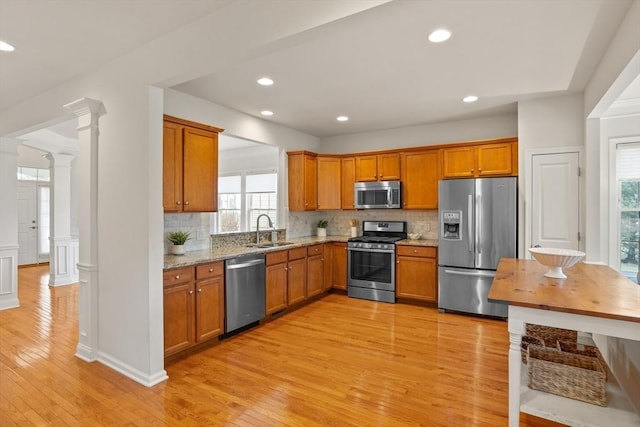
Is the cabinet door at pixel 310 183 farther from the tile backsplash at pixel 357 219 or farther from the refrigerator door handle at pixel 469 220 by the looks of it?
the refrigerator door handle at pixel 469 220

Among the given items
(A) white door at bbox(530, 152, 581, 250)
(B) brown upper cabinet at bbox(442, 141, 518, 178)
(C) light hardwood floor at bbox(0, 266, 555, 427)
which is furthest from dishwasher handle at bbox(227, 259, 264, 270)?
(A) white door at bbox(530, 152, 581, 250)

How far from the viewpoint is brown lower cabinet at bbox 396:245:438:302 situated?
4.71 metres

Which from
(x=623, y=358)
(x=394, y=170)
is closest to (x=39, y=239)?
(x=394, y=170)

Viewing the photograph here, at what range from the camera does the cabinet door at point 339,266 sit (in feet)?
17.7

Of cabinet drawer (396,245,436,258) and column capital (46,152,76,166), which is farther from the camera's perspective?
column capital (46,152,76,166)

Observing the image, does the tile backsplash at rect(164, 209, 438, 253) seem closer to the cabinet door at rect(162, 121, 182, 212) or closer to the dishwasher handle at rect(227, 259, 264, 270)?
the cabinet door at rect(162, 121, 182, 212)

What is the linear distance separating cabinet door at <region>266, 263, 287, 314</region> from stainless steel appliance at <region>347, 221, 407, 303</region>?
4.15 ft

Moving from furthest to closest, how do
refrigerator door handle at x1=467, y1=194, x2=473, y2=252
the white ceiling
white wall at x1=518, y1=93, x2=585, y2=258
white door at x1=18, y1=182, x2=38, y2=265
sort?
white door at x1=18, y1=182, x2=38, y2=265 < refrigerator door handle at x1=467, y1=194, x2=473, y2=252 < white wall at x1=518, y1=93, x2=585, y2=258 < the white ceiling

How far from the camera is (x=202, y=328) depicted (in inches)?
130

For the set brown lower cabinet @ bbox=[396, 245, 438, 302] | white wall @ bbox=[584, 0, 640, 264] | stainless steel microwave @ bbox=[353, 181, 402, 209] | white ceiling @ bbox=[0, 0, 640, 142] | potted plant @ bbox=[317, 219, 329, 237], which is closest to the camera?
white ceiling @ bbox=[0, 0, 640, 142]

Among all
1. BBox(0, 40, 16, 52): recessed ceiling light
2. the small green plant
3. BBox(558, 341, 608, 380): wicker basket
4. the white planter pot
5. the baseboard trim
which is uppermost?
BBox(0, 40, 16, 52): recessed ceiling light

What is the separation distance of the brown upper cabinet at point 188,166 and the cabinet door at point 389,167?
2543 millimetres

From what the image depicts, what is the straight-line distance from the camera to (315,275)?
5090 millimetres

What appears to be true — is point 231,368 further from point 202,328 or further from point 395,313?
point 395,313
